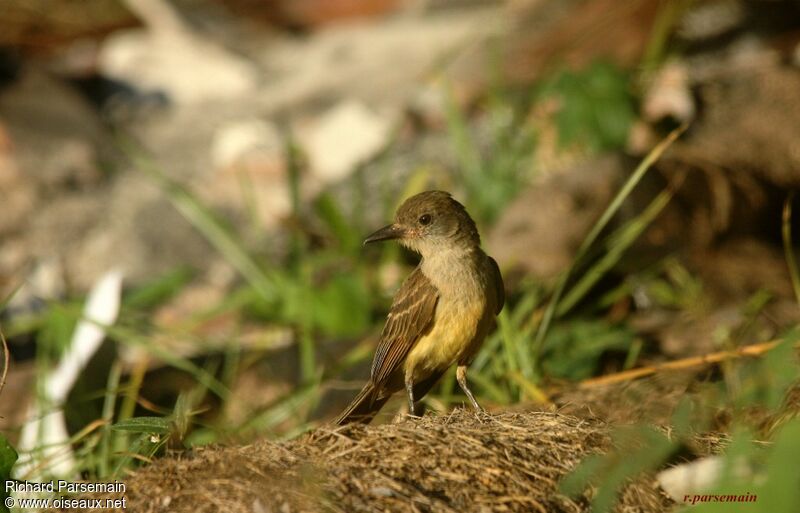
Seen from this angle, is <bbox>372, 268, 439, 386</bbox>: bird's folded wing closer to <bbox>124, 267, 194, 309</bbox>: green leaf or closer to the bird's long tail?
the bird's long tail

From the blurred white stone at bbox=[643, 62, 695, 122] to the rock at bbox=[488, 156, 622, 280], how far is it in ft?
3.47

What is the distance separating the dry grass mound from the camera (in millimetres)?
3115

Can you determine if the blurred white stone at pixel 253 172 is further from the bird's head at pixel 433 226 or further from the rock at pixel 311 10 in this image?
the bird's head at pixel 433 226

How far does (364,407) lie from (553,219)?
2.29 m

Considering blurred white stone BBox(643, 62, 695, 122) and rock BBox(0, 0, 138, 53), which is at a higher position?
rock BBox(0, 0, 138, 53)

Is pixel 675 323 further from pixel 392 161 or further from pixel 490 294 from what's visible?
pixel 392 161

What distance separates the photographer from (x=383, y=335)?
445 cm

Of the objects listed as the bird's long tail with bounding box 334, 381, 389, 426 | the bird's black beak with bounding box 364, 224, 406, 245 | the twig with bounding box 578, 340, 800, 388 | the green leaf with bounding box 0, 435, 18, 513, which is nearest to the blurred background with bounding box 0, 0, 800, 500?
the twig with bounding box 578, 340, 800, 388

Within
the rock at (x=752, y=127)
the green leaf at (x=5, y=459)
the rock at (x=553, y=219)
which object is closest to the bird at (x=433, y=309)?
the green leaf at (x=5, y=459)

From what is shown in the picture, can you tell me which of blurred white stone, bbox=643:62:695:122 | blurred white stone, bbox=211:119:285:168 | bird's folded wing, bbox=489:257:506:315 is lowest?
bird's folded wing, bbox=489:257:506:315

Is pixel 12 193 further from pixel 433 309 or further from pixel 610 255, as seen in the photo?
pixel 433 309

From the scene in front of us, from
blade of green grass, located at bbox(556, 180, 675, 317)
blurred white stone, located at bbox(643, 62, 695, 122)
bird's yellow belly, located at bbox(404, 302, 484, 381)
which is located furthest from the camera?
blurred white stone, located at bbox(643, 62, 695, 122)

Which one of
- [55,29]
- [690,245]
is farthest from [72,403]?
[55,29]

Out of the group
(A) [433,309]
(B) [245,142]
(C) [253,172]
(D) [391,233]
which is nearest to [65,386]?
(D) [391,233]
